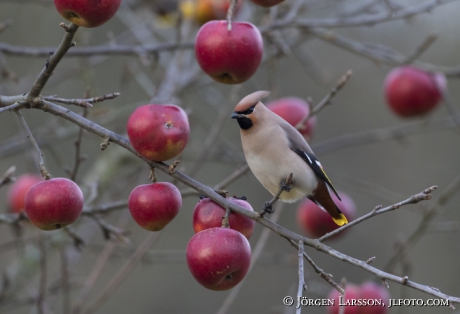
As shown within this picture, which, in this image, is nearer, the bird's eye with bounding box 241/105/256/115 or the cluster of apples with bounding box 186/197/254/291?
the cluster of apples with bounding box 186/197/254/291

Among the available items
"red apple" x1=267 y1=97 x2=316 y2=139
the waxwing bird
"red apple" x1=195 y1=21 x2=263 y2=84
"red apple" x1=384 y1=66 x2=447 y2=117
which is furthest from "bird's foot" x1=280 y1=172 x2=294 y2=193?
"red apple" x1=384 y1=66 x2=447 y2=117

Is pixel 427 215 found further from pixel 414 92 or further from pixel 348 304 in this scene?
pixel 414 92

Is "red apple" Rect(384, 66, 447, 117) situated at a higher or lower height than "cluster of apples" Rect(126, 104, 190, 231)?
higher

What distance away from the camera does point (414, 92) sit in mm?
3754

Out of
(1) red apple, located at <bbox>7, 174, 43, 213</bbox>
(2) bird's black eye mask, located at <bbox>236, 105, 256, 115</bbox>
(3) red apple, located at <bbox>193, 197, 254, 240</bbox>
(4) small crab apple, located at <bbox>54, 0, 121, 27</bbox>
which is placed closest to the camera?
(4) small crab apple, located at <bbox>54, 0, 121, 27</bbox>

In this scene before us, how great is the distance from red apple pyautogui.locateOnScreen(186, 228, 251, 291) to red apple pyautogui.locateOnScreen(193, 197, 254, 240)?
114mm

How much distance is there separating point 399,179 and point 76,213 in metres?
8.77

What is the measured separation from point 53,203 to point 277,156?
1.12m

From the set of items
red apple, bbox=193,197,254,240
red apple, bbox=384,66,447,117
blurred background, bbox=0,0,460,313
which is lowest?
red apple, bbox=193,197,254,240

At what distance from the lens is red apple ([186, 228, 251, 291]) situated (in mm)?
1653

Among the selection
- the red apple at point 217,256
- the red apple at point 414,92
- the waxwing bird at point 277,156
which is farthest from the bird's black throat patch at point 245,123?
the red apple at point 414,92

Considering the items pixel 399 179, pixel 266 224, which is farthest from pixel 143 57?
pixel 399 179

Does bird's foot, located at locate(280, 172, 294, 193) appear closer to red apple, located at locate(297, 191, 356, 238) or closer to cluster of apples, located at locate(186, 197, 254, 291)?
cluster of apples, located at locate(186, 197, 254, 291)

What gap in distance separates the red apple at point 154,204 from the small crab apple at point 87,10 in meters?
0.51
